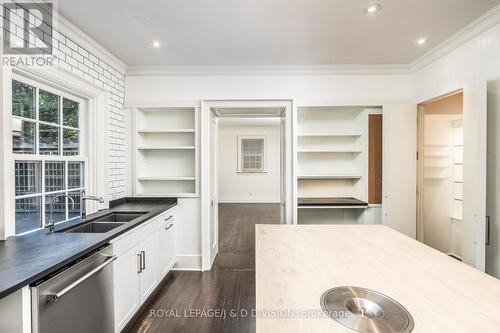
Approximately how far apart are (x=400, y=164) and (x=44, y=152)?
3.78 metres

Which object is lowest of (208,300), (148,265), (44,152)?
(208,300)

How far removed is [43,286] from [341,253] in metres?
1.65

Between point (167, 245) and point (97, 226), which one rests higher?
point (97, 226)

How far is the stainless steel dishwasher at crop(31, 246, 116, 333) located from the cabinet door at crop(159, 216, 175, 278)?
3.17ft

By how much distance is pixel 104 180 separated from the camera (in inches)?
106

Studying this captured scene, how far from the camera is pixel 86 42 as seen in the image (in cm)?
241

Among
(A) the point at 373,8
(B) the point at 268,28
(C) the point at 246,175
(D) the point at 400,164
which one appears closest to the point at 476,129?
(D) the point at 400,164

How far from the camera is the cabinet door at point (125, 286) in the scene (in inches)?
72.6

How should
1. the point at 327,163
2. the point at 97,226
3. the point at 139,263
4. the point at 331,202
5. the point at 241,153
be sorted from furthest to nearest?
1. the point at 241,153
2. the point at 327,163
3. the point at 331,202
4. the point at 97,226
5. the point at 139,263

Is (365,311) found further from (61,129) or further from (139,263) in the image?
(61,129)

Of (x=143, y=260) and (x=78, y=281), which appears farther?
(x=143, y=260)

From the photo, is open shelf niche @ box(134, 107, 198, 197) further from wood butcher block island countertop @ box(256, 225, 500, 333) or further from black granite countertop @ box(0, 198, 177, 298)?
wood butcher block island countertop @ box(256, 225, 500, 333)

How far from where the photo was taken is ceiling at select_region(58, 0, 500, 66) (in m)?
1.95

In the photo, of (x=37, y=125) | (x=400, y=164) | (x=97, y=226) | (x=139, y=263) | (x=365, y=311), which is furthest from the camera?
(x=400, y=164)
